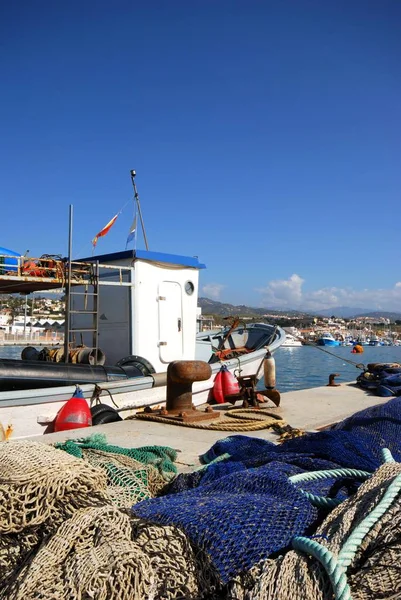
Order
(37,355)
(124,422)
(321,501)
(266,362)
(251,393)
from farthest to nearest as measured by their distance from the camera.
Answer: (37,355) < (266,362) < (251,393) < (124,422) < (321,501)

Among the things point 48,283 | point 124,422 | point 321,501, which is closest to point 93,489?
point 321,501

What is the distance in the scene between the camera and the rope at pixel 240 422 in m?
6.52

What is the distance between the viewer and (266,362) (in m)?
9.55

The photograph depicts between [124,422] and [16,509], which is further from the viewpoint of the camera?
[124,422]

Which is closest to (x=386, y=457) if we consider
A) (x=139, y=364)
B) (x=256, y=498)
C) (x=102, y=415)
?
(x=256, y=498)

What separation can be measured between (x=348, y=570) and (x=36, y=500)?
1.33m

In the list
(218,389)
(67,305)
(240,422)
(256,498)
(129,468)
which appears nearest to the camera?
(256,498)

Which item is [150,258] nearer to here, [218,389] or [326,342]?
[218,389]

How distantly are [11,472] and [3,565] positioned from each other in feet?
1.20

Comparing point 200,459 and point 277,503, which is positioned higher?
point 277,503

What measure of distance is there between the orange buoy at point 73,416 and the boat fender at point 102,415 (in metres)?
0.19

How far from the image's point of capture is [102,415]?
25.9 ft

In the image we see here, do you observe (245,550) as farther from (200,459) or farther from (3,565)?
(200,459)

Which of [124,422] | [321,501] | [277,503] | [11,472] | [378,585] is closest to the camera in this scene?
[378,585]
